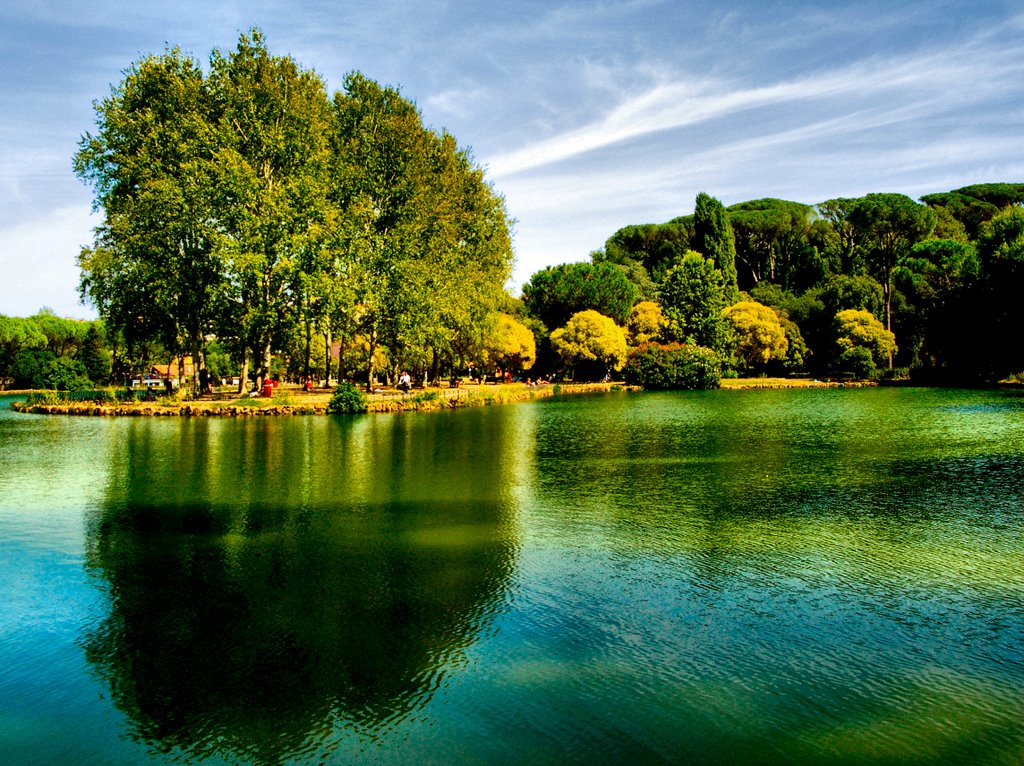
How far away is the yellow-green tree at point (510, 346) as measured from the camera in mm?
58500

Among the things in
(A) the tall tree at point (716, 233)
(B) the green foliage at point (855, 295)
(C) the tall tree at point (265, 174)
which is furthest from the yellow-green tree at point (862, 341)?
(C) the tall tree at point (265, 174)

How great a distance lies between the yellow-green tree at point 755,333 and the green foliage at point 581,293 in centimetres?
1014

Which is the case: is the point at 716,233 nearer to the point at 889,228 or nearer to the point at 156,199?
the point at 889,228

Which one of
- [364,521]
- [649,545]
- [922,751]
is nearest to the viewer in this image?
[922,751]

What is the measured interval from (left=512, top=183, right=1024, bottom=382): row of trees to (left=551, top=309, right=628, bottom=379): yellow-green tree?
22 centimetres

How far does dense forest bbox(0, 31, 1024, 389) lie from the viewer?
36.3 metres

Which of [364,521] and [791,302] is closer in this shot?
[364,521]

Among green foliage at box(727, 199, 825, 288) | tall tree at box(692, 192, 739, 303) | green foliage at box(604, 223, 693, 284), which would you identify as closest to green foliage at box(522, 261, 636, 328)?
tall tree at box(692, 192, 739, 303)

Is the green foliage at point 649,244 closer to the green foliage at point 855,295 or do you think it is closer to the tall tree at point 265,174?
the green foliage at point 855,295

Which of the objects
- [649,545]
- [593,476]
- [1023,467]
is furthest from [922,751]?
[1023,467]

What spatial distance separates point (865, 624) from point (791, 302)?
240ft

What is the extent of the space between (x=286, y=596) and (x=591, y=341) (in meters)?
58.1

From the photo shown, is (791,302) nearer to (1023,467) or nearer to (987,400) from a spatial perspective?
(987,400)

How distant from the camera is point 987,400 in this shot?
39625 mm
